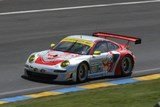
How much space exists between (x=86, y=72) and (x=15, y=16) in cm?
1231

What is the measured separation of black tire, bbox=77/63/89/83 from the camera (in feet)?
65.1

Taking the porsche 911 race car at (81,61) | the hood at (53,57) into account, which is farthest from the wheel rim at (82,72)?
the hood at (53,57)

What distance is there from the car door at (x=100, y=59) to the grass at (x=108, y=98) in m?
1.39

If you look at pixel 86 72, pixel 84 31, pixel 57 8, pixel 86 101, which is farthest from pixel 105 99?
pixel 57 8

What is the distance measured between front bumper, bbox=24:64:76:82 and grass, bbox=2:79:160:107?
1.10 m

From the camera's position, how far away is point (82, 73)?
65.7ft

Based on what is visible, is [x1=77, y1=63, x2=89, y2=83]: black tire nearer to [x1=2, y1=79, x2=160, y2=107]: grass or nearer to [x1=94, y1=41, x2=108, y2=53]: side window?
[x1=94, y1=41, x2=108, y2=53]: side window

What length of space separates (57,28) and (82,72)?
941 cm

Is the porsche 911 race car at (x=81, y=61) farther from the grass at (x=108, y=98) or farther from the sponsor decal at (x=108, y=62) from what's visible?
the grass at (x=108, y=98)

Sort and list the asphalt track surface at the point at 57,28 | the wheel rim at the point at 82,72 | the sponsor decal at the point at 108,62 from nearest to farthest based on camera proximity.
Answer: the wheel rim at the point at 82,72 < the sponsor decal at the point at 108,62 < the asphalt track surface at the point at 57,28

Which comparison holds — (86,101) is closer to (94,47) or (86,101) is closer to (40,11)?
(94,47)

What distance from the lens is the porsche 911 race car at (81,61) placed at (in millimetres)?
19609

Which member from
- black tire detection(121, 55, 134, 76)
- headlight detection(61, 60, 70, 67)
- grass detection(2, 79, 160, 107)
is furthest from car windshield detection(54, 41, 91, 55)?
grass detection(2, 79, 160, 107)

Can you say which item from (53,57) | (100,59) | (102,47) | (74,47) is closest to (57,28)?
(102,47)
